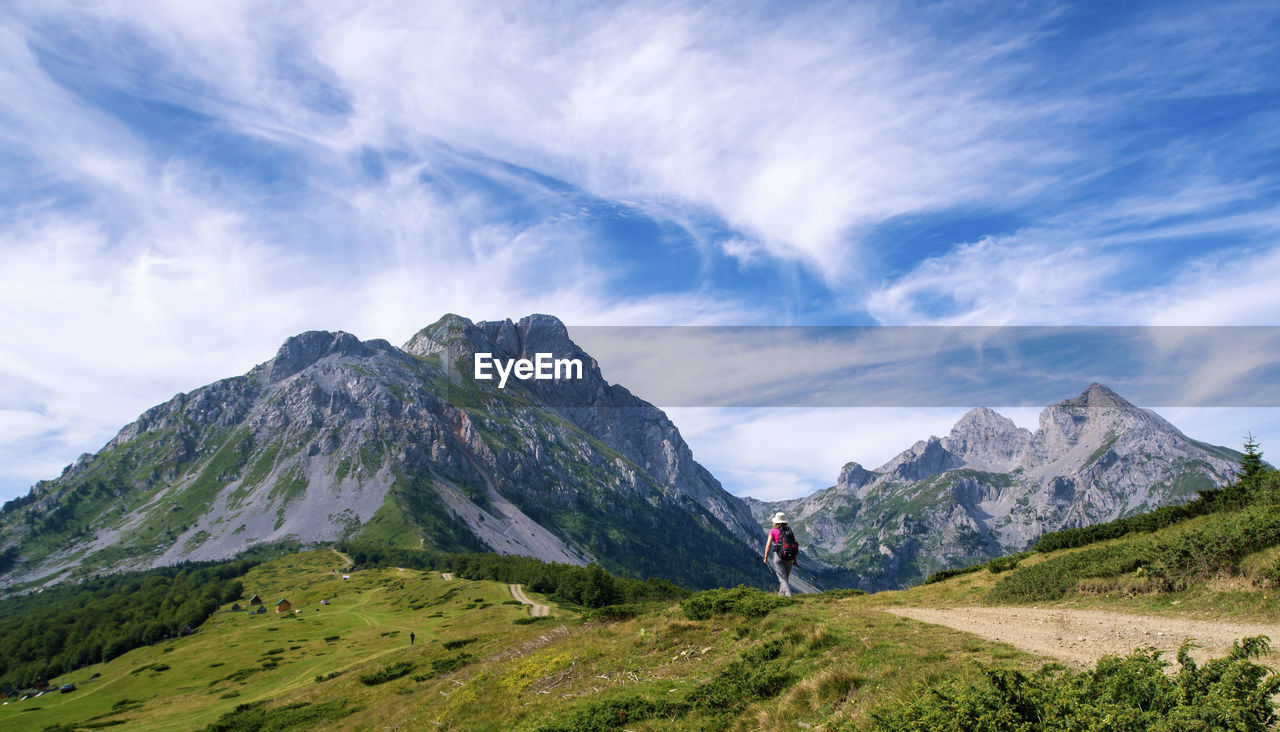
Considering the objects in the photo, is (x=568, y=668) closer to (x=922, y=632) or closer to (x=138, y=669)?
(x=922, y=632)

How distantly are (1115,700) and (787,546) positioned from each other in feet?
51.2

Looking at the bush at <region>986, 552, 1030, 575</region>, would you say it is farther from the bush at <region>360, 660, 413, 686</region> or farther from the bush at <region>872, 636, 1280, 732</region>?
the bush at <region>360, 660, 413, 686</region>

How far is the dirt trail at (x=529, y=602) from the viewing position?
4269 inches

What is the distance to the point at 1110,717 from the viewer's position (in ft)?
28.3

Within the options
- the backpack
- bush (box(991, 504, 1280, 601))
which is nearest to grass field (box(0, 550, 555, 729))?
the backpack

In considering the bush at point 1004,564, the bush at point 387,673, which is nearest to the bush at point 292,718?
the bush at point 387,673

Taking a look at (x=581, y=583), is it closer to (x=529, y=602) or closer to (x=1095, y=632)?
(x=529, y=602)

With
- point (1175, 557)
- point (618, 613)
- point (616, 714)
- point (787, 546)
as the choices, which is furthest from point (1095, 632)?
point (618, 613)

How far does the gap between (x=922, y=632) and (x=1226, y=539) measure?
445 inches

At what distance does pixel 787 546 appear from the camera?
82.2 feet

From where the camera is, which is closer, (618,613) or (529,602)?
(618,613)

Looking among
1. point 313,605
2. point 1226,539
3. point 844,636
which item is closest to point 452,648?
point 844,636

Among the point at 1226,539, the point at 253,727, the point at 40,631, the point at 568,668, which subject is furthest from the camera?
the point at 40,631

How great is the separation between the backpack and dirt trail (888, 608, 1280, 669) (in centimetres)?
525
